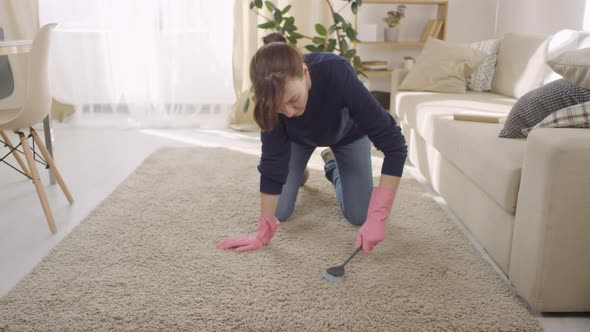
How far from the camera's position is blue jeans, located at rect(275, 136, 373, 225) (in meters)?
2.13

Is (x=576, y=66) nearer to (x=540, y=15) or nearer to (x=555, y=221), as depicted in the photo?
(x=555, y=221)

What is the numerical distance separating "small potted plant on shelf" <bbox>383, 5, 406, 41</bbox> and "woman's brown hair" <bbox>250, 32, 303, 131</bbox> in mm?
2809

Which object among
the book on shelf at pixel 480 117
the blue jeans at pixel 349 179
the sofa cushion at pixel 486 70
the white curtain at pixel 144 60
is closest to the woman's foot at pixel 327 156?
the blue jeans at pixel 349 179

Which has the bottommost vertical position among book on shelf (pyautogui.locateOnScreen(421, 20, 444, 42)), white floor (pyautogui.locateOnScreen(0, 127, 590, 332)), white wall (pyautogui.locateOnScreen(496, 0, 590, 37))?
white floor (pyautogui.locateOnScreen(0, 127, 590, 332))

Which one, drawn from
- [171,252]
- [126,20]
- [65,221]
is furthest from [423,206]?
[126,20]

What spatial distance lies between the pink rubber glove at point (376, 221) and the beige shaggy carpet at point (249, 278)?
5.1 inches

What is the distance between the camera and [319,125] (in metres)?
1.87

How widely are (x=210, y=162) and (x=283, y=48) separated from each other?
1.70m

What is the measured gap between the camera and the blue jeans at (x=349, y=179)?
2.13m

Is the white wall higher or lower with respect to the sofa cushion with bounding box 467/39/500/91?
higher

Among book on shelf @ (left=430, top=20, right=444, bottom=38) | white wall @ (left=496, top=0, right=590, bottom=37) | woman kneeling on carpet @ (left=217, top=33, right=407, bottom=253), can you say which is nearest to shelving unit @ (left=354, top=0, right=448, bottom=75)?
book on shelf @ (left=430, top=20, right=444, bottom=38)

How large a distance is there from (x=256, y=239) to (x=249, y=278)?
0.77ft

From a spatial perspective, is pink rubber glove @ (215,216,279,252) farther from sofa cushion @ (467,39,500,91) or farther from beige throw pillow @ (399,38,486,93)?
sofa cushion @ (467,39,500,91)

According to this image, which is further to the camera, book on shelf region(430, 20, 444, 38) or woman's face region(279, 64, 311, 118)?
book on shelf region(430, 20, 444, 38)
